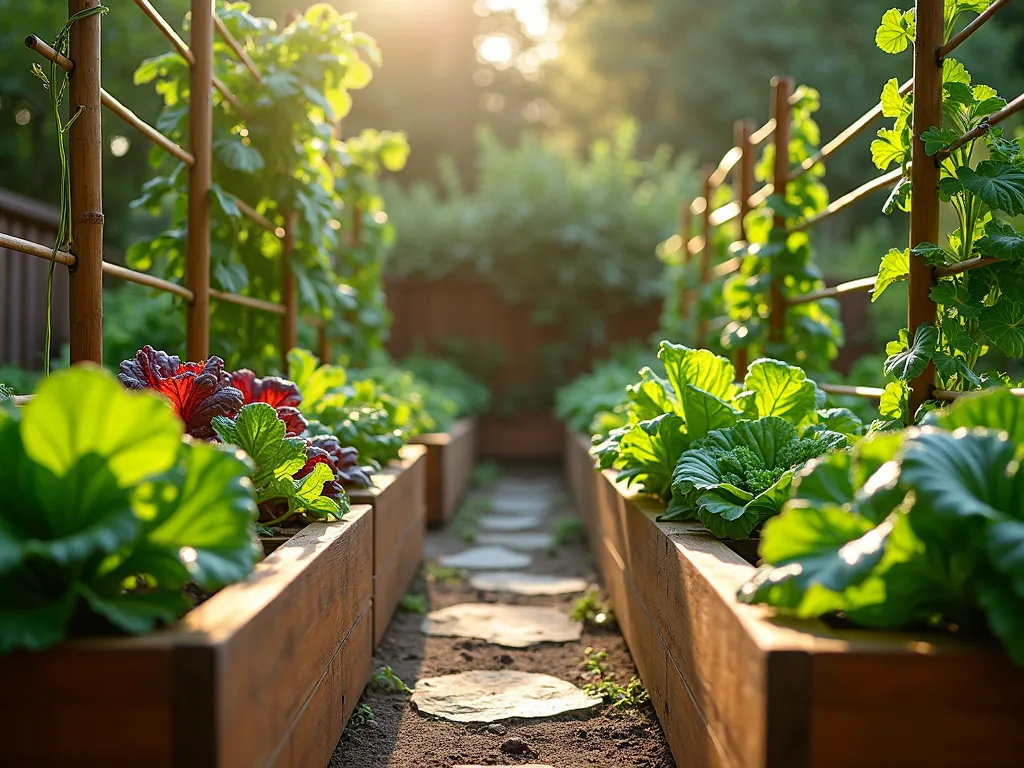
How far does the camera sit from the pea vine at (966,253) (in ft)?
5.94

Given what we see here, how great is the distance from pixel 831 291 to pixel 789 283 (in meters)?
0.74

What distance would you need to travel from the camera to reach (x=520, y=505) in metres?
6.09

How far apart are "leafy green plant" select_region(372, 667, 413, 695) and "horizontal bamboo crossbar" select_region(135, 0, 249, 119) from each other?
184 cm

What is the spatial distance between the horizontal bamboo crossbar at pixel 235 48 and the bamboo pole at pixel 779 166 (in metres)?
2.14

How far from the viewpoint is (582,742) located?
79.2 inches

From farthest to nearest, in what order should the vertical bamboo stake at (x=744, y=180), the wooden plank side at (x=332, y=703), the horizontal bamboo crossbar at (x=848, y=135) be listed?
the vertical bamboo stake at (x=744, y=180), the horizontal bamboo crossbar at (x=848, y=135), the wooden plank side at (x=332, y=703)

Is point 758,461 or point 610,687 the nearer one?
point 758,461

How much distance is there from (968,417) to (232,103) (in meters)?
2.81

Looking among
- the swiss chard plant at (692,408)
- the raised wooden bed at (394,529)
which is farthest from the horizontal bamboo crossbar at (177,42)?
the swiss chard plant at (692,408)

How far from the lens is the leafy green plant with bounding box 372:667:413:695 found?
7.73 ft

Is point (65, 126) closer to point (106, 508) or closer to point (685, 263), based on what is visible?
point (106, 508)

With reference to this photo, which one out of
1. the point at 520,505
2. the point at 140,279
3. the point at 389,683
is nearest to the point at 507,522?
the point at 520,505

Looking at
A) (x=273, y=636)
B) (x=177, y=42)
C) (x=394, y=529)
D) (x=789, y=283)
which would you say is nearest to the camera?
(x=273, y=636)

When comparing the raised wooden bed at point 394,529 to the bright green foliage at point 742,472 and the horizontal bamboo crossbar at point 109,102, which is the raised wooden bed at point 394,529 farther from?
the horizontal bamboo crossbar at point 109,102
